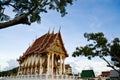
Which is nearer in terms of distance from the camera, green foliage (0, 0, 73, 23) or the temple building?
green foliage (0, 0, 73, 23)

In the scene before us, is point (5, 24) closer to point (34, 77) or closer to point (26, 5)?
point (26, 5)

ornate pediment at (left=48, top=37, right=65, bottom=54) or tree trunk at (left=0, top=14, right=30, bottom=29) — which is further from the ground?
ornate pediment at (left=48, top=37, right=65, bottom=54)

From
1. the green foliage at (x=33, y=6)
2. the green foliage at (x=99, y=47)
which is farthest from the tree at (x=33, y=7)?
the green foliage at (x=99, y=47)

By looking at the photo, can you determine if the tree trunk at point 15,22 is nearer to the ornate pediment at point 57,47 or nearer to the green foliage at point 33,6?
the green foliage at point 33,6

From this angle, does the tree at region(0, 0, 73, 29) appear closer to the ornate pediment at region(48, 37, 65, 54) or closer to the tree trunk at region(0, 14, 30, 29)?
the tree trunk at region(0, 14, 30, 29)

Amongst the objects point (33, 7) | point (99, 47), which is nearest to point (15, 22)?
point (33, 7)

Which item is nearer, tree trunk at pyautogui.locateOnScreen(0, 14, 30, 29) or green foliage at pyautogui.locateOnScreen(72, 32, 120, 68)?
tree trunk at pyautogui.locateOnScreen(0, 14, 30, 29)

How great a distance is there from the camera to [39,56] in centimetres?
3675

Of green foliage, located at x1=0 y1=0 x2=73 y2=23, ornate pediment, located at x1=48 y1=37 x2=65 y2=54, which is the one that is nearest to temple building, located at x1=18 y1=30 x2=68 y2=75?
ornate pediment, located at x1=48 y1=37 x2=65 y2=54

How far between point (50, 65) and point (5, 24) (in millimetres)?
28473

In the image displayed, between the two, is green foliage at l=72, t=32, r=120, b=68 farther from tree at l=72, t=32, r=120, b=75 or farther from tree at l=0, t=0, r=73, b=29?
tree at l=0, t=0, r=73, b=29

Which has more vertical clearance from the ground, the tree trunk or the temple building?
the temple building

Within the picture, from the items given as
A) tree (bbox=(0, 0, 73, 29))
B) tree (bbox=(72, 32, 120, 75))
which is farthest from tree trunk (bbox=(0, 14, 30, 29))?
tree (bbox=(72, 32, 120, 75))

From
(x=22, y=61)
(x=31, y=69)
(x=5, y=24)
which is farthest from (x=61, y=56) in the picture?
(x=5, y=24)
